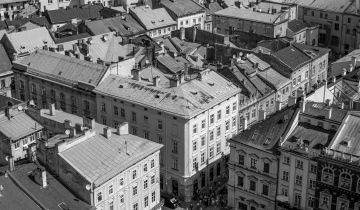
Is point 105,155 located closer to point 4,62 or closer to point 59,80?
point 59,80

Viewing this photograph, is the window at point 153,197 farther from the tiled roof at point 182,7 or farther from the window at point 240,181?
the tiled roof at point 182,7

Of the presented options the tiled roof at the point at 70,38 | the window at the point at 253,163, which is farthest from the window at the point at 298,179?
the tiled roof at the point at 70,38

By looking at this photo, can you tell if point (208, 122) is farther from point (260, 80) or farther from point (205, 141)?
point (260, 80)

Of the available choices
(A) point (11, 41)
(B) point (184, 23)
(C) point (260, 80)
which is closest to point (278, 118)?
(C) point (260, 80)

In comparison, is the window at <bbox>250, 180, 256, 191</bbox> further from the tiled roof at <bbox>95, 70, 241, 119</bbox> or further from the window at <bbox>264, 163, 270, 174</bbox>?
the tiled roof at <bbox>95, 70, 241, 119</bbox>

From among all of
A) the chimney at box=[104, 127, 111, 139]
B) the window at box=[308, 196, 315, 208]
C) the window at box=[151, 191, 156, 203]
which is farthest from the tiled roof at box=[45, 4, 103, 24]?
the window at box=[308, 196, 315, 208]

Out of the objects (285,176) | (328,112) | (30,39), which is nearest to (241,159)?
(285,176)
